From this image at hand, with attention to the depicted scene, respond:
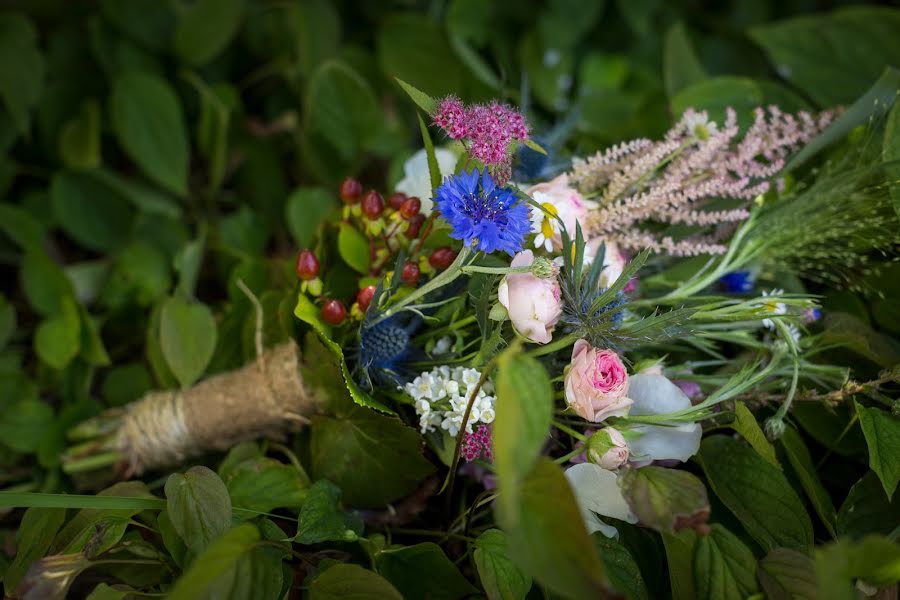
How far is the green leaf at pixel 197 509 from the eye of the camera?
1.63 ft

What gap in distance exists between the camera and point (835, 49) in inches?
33.9

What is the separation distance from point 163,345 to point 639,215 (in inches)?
19.0

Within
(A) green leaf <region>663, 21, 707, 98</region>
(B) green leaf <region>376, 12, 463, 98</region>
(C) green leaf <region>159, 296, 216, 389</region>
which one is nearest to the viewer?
(C) green leaf <region>159, 296, 216, 389</region>

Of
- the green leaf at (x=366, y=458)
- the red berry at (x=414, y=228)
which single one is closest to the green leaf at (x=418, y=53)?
the red berry at (x=414, y=228)

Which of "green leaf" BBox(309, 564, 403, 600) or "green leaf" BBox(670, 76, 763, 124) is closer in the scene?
"green leaf" BBox(309, 564, 403, 600)

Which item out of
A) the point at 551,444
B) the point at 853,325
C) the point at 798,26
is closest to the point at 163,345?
the point at 551,444

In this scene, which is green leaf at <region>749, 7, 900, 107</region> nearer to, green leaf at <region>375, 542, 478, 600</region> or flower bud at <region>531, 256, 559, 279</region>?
flower bud at <region>531, 256, 559, 279</region>

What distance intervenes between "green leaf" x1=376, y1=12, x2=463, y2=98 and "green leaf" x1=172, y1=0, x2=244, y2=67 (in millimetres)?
204

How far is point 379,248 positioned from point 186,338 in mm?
243

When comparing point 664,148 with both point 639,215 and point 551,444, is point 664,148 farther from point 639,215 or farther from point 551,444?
point 551,444

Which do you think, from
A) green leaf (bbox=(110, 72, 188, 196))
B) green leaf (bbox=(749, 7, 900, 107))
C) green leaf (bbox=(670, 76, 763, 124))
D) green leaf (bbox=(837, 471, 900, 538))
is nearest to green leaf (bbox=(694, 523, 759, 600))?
green leaf (bbox=(837, 471, 900, 538))

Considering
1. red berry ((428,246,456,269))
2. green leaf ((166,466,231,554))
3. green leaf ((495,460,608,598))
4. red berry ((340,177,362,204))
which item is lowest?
green leaf ((166,466,231,554))

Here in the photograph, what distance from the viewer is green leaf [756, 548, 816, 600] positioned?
47 cm

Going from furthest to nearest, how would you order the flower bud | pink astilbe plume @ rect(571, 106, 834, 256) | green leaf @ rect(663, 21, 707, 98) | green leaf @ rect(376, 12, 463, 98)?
green leaf @ rect(376, 12, 463, 98)
green leaf @ rect(663, 21, 707, 98)
pink astilbe plume @ rect(571, 106, 834, 256)
the flower bud
